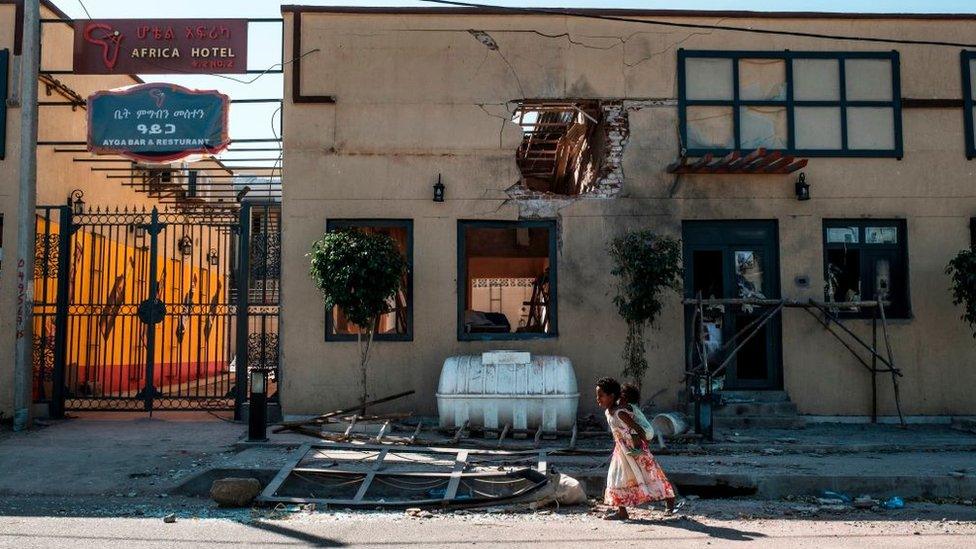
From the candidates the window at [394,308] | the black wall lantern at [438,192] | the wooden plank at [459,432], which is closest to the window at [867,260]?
the black wall lantern at [438,192]

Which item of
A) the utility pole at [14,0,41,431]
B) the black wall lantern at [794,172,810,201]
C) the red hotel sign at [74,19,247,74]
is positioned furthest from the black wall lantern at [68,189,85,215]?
the black wall lantern at [794,172,810,201]

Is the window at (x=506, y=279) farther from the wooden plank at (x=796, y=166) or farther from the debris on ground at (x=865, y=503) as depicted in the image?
the debris on ground at (x=865, y=503)

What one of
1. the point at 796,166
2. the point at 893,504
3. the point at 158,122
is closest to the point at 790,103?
the point at 796,166

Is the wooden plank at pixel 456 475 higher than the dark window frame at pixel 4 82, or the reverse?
the dark window frame at pixel 4 82

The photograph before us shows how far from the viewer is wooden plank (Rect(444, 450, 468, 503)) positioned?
796 cm

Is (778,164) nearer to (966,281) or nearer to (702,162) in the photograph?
(702,162)

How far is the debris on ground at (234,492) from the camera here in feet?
25.9

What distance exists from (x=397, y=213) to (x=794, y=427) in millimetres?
6249

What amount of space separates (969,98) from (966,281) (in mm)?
2962

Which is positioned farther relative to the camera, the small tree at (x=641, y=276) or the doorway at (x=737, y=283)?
the doorway at (x=737, y=283)

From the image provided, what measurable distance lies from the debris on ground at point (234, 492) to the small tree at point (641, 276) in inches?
213

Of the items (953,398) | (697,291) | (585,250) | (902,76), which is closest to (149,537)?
(585,250)

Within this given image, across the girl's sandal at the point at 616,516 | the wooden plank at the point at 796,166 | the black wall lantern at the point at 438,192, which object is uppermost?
the wooden plank at the point at 796,166

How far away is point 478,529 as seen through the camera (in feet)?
22.9
